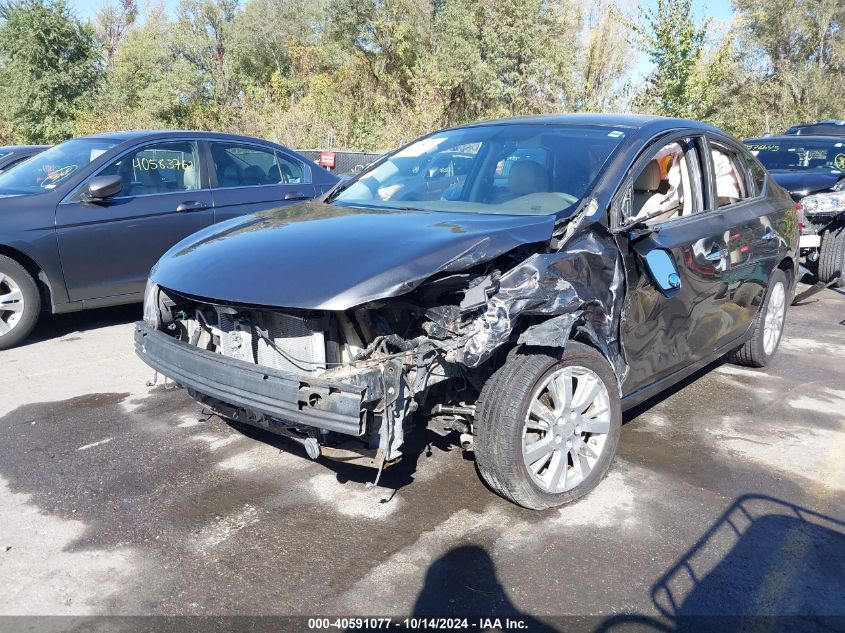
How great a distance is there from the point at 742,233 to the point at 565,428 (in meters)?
2.00

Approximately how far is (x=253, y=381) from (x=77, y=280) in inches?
149

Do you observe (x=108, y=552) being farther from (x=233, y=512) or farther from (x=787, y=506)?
(x=787, y=506)

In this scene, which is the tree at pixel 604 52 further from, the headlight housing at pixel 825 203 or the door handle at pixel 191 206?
the door handle at pixel 191 206

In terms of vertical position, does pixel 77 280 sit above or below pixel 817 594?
above

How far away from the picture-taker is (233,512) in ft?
11.4

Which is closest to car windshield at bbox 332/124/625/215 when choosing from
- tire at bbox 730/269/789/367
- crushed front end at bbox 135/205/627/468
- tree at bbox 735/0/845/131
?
crushed front end at bbox 135/205/627/468

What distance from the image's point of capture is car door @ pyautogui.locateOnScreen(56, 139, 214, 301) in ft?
20.1

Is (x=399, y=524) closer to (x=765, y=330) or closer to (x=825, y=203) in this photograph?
(x=765, y=330)

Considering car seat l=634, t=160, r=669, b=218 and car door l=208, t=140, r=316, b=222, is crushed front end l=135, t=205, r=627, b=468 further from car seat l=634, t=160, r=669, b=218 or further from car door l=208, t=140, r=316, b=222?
car door l=208, t=140, r=316, b=222

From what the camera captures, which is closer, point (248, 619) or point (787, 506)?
point (248, 619)

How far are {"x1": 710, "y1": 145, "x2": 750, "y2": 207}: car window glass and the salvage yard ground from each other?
1365mm

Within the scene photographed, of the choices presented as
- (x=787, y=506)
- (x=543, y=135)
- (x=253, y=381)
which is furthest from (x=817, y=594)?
(x=543, y=135)

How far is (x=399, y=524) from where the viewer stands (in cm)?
337

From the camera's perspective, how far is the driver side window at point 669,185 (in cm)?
402
